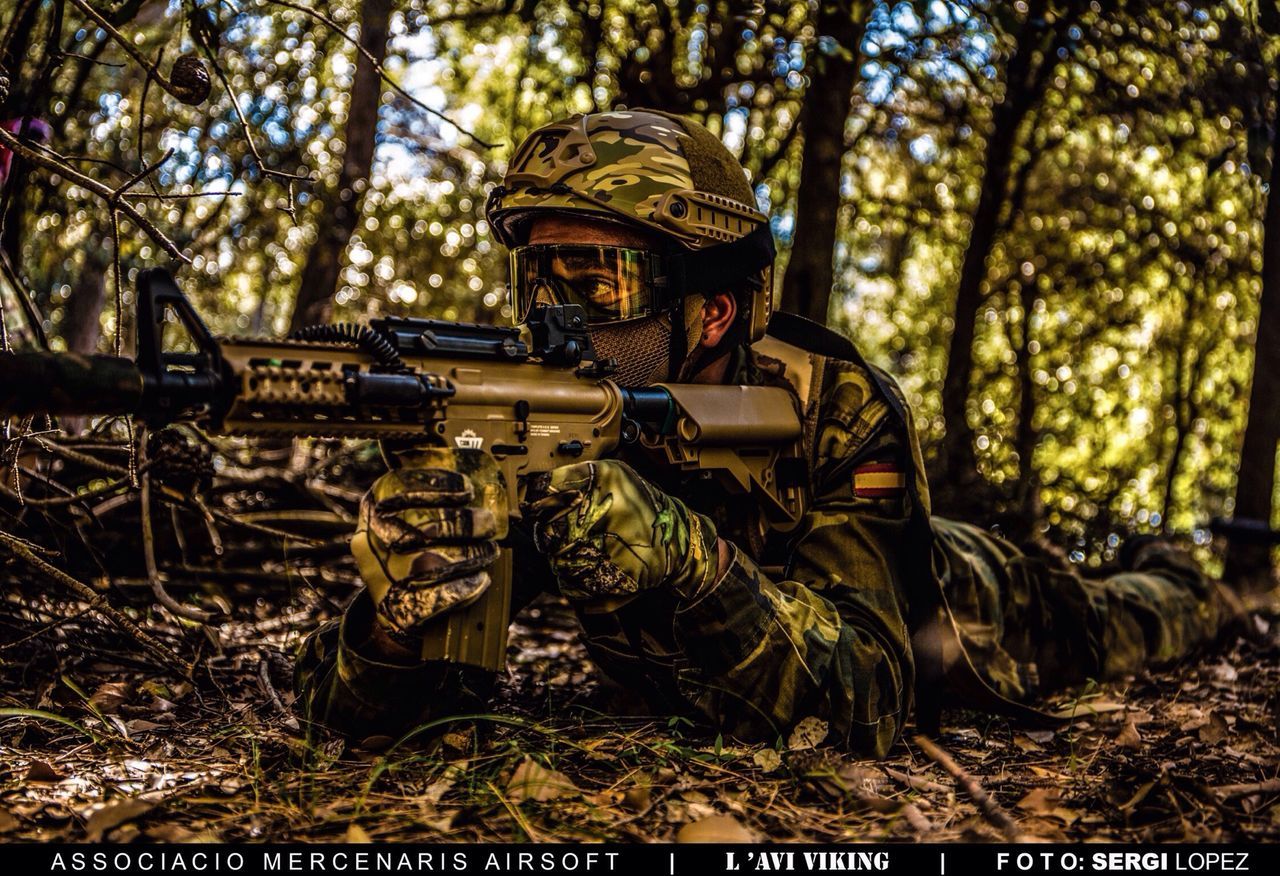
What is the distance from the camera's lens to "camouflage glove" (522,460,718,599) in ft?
7.98

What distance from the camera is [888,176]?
392 inches

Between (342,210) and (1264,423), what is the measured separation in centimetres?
→ 562

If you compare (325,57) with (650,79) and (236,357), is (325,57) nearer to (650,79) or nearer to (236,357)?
(650,79)

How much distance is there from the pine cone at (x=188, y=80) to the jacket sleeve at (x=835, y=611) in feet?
6.27

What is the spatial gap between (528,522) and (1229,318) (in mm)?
11741

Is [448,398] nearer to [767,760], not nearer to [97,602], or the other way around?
[767,760]

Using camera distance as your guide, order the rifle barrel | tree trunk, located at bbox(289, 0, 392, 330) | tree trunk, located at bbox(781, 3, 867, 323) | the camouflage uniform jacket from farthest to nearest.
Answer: tree trunk, located at bbox(289, 0, 392, 330), tree trunk, located at bbox(781, 3, 867, 323), the camouflage uniform jacket, the rifle barrel

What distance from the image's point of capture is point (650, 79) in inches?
246

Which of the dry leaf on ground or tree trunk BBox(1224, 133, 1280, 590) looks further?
tree trunk BBox(1224, 133, 1280, 590)

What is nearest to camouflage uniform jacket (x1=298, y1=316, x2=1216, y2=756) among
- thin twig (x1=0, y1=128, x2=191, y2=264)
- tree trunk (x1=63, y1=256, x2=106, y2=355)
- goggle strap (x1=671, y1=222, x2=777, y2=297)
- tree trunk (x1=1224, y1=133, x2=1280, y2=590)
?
goggle strap (x1=671, y1=222, x2=777, y2=297)

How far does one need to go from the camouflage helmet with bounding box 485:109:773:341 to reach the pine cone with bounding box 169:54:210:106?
3.01ft

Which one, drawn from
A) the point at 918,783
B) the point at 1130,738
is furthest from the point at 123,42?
the point at 1130,738

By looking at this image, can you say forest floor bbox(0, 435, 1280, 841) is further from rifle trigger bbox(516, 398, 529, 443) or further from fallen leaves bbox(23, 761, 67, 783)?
rifle trigger bbox(516, 398, 529, 443)
